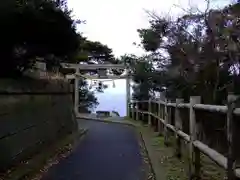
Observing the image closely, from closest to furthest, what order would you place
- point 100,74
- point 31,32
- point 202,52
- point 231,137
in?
point 231,137
point 31,32
point 202,52
point 100,74

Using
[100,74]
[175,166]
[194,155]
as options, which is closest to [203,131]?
[194,155]

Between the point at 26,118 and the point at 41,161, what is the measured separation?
1.06m

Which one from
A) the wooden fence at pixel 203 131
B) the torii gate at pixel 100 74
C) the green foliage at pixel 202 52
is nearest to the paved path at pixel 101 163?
the wooden fence at pixel 203 131

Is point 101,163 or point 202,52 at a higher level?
point 202,52

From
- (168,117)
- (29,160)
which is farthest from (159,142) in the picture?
(29,160)

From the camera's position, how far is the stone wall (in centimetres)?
804

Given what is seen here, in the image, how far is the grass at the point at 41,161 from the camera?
25.0ft

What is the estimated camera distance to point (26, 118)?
9578 mm

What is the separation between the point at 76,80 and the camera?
30562 mm

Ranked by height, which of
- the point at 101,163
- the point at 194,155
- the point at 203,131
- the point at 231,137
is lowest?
the point at 101,163

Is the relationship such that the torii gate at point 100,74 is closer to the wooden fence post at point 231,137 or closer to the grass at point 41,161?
the grass at point 41,161

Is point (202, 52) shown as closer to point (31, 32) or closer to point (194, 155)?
point (31, 32)

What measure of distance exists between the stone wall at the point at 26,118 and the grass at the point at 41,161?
162 mm

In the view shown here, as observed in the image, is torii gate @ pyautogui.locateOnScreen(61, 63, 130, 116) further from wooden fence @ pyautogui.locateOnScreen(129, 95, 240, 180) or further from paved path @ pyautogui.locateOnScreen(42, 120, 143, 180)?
wooden fence @ pyautogui.locateOnScreen(129, 95, 240, 180)
